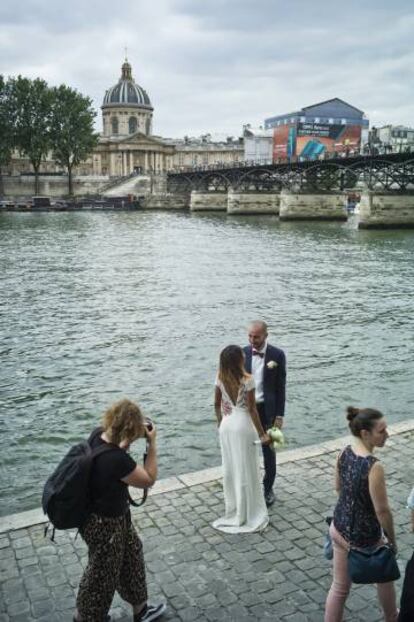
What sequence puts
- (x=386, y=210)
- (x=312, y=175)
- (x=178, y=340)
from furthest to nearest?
(x=312, y=175) < (x=386, y=210) < (x=178, y=340)

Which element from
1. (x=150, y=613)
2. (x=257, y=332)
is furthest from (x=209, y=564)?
(x=257, y=332)

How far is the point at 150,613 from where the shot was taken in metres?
4.93

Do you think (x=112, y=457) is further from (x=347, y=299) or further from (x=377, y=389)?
(x=347, y=299)

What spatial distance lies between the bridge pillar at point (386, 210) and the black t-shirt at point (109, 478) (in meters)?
57.5

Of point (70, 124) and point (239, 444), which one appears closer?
point (239, 444)

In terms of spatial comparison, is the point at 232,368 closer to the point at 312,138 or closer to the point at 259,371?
the point at 259,371

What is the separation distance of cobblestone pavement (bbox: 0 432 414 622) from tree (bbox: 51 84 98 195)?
323 feet

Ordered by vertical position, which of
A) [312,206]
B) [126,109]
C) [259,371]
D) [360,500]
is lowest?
[360,500]

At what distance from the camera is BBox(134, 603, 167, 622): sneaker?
16.0ft

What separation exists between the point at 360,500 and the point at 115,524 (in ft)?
5.91

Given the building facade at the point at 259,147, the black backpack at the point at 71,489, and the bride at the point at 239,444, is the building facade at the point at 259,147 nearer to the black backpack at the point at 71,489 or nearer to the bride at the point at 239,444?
the bride at the point at 239,444

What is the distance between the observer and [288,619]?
16.3 ft

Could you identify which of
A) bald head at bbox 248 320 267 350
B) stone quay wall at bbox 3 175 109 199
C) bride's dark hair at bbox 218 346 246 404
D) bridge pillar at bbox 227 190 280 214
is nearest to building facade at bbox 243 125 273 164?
bridge pillar at bbox 227 190 280 214

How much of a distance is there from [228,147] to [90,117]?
67.9 meters
